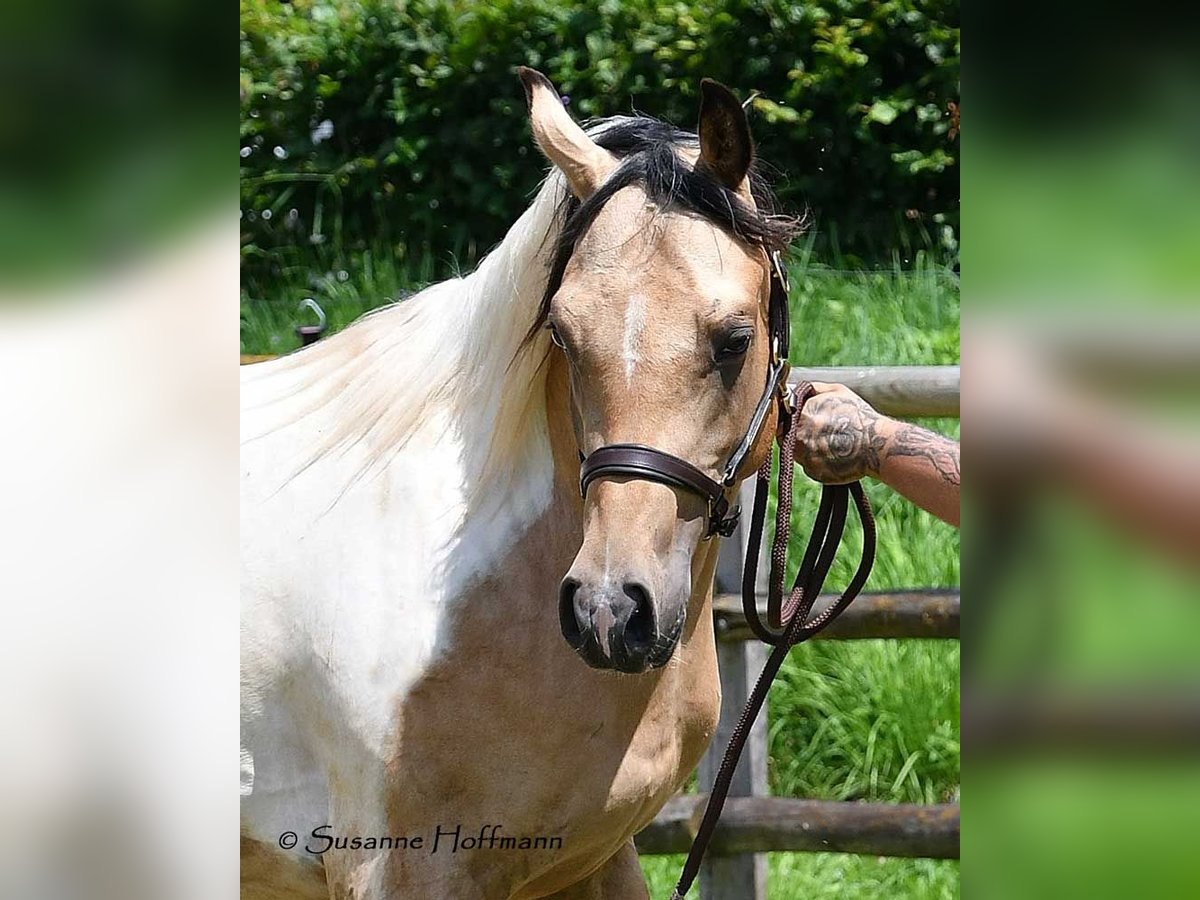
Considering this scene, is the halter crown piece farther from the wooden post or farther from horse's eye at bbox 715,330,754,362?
the wooden post

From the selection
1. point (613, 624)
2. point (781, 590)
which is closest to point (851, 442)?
point (781, 590)

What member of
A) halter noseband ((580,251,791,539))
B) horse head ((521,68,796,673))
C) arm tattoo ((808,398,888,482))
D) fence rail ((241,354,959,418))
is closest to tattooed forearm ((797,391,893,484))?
arm tattoo ((808,398,888,482))

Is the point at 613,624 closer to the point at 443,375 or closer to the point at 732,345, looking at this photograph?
the point at 732,345

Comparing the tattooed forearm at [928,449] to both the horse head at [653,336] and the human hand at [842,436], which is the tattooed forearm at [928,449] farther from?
the horse head at [653,336]

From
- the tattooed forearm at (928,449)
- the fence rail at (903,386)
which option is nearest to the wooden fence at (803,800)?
the fence rail at (903,386)

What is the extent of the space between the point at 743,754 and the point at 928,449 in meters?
0.93

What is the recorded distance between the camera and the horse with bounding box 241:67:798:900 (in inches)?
53.7
